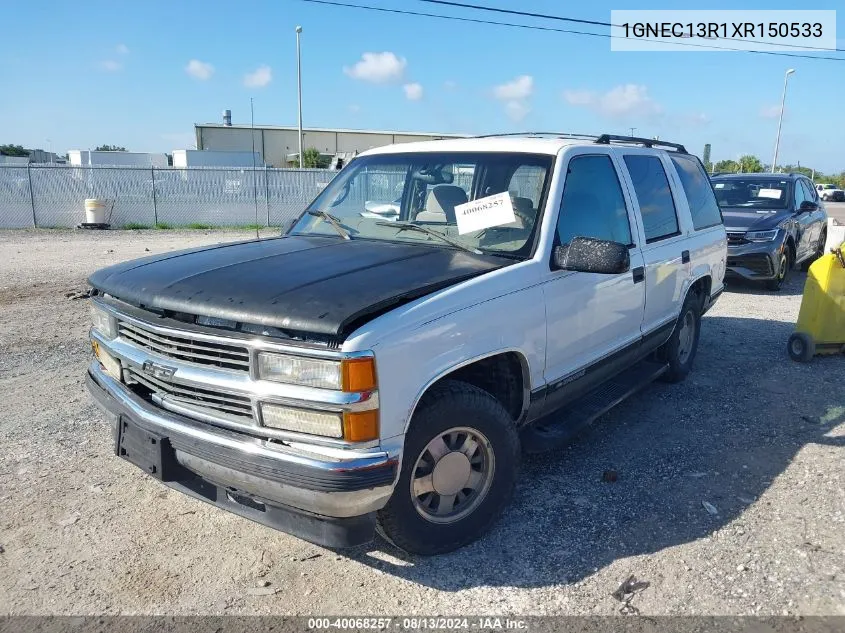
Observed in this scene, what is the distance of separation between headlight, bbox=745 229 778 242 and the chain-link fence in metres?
12.0

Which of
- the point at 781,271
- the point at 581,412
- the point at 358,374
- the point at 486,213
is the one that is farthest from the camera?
the point at 781,271

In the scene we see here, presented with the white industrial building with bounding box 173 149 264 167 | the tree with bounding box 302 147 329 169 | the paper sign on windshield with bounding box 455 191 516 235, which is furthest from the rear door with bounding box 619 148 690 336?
the tree with bounding box 302 147 329 169

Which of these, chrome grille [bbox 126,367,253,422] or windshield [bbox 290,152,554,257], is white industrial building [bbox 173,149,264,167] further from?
chrome grille [bbox 126,367,253,422]

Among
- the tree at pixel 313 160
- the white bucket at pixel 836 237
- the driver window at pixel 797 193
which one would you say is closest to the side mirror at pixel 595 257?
the white bucket at pixel 836 237

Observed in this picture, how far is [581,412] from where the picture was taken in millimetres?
4016

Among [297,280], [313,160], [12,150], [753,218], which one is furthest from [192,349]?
[12,150]

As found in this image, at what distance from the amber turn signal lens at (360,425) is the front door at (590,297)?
1.31 m

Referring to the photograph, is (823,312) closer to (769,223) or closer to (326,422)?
(769,223)

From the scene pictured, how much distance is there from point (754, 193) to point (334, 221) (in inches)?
375

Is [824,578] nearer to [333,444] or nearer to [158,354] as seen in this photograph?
[333,444]

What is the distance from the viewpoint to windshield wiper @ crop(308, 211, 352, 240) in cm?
402

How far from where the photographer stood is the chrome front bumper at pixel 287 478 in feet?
8.20

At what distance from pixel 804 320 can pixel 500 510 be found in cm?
464

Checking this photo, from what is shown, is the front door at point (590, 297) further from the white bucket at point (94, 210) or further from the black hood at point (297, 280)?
the white bucket at point (94, 210)
